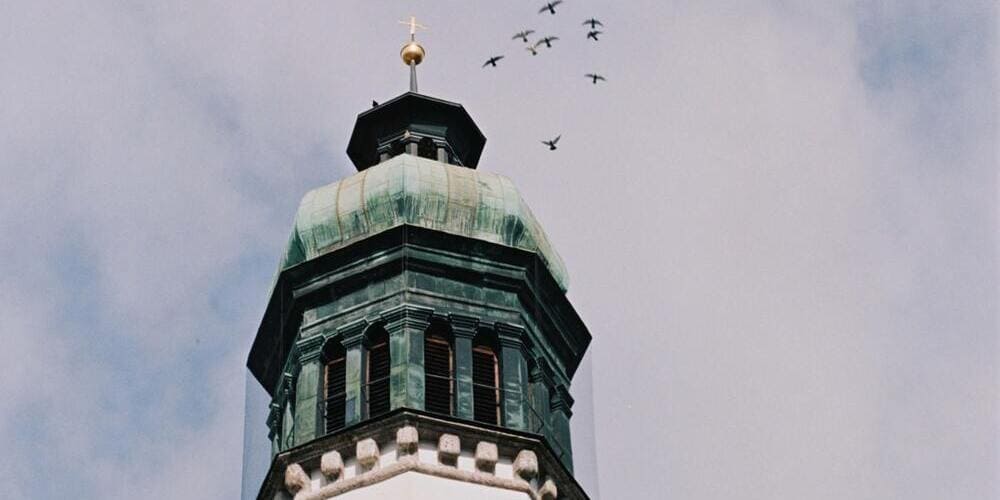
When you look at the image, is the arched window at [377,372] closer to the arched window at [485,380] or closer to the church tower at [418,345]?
the church tower at [418,345]

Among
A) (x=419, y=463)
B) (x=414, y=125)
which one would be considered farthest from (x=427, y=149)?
(x=419, y=463)

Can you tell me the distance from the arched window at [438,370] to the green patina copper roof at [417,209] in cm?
183

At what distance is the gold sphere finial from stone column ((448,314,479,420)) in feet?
26.7

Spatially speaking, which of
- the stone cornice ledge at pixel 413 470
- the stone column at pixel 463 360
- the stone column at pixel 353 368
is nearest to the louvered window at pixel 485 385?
the stone column at pixel 463 360

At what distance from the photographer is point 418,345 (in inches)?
1361

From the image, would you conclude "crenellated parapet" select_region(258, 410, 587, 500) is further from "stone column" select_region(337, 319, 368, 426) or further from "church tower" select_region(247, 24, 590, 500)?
"stone column" select_region(337, 319, 368, 426)

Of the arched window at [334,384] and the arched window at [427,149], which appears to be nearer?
the arched window at [334,384]

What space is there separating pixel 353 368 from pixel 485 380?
1694 mm

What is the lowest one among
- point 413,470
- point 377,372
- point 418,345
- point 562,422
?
point 413,470

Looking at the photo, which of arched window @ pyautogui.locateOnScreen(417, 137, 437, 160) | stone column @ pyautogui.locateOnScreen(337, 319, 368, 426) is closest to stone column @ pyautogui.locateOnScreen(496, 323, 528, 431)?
stone column @ pyautogui.locateOnScreen(337, 319, 368, 426)

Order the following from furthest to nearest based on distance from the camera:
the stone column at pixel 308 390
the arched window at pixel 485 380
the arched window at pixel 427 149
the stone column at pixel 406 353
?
the arched window at pixel 427 149 < the stone column at pixel 308 390 < the arched window at pixel 485 380 < the stone column at pixel 406 353

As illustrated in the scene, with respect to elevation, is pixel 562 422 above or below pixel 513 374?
below

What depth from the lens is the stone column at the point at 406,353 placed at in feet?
111

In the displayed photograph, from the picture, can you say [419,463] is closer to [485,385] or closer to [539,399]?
[485,385]
